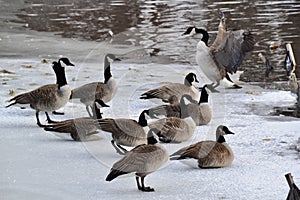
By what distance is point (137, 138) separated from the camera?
6547 millimetres

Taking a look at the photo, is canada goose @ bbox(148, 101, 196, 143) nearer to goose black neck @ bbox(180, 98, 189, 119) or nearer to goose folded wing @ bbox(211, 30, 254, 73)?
goose black neck @ bbox(180, 98, 189, 119)

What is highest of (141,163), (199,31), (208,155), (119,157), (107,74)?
(141,163)

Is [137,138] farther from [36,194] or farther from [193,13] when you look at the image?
[193,13]

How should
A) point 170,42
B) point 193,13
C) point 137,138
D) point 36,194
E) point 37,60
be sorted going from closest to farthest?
point 36,194
point 137,138
point 37,60
point 170,42
point 193,13

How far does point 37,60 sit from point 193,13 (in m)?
8.55

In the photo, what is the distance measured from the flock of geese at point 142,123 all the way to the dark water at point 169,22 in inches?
145

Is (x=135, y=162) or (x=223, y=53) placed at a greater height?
(x=135, y=162)

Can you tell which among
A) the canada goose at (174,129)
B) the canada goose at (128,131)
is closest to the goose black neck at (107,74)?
the canada goose at (174,129)

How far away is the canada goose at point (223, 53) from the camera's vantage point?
1092 cm

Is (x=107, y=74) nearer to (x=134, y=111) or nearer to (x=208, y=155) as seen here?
(x=134, y=111)

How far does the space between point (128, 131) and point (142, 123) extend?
15cm

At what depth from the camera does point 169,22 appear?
1886cm

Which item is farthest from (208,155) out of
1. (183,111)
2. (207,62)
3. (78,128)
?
(207,62)

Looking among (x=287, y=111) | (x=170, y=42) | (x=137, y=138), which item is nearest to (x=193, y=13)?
(x=170, y=42)
